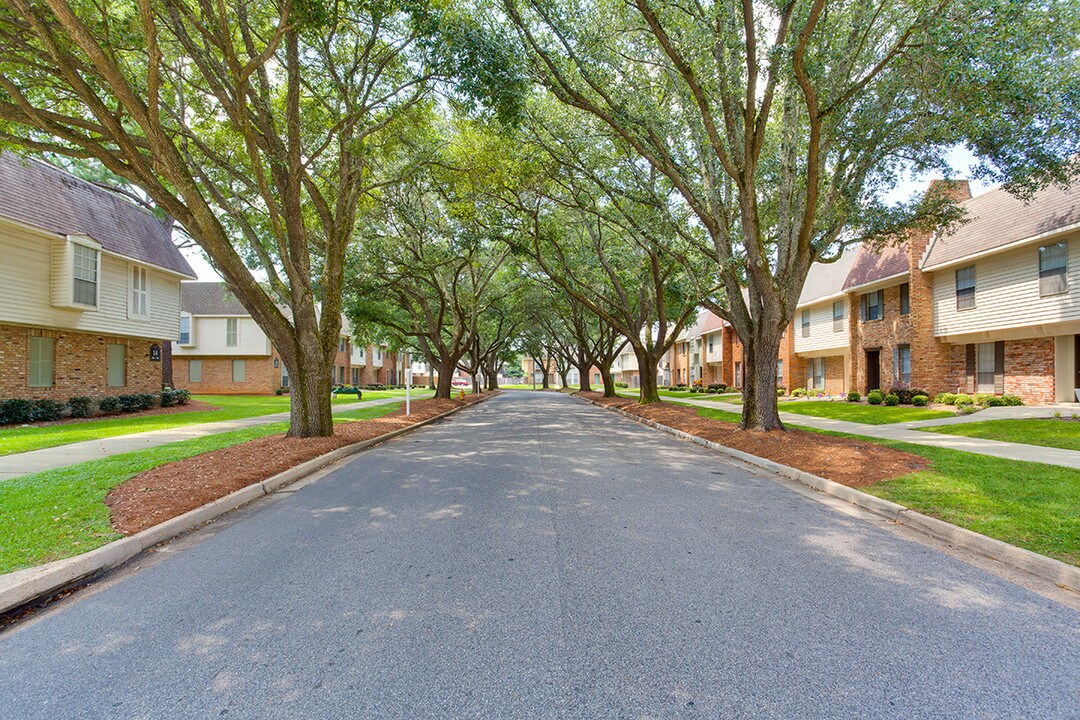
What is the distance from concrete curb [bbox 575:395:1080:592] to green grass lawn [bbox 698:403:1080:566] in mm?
152

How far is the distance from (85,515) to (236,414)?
14695 millimetres

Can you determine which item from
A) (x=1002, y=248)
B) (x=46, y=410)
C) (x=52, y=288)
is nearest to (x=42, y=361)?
(x=46, y=410)

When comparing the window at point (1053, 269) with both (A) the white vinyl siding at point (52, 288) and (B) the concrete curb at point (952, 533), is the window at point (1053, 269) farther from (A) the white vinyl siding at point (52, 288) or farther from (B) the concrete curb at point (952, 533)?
(A) the white vinyl siding at point (52, 288)

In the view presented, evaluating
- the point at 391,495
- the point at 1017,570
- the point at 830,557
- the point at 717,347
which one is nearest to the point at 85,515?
the point at 391,495

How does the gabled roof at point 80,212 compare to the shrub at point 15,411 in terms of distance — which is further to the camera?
the gabled roof at point 80,212

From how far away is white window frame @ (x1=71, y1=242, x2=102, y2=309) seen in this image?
16.9 metres

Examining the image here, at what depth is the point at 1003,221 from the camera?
1770cm

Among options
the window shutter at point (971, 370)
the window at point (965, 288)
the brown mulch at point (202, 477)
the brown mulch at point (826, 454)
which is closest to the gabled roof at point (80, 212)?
the brown mulch at point (202, 477)

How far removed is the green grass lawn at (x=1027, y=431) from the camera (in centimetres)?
1073

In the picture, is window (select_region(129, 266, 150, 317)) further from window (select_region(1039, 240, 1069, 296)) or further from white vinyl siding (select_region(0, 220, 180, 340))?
window (select_region(1039, 240, 1069, 296))

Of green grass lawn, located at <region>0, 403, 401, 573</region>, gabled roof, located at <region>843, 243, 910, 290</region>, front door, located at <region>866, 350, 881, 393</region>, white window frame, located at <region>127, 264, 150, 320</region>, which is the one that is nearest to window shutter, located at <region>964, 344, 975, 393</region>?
gabled roof, located at <region>843, 243, 910, 290</region>

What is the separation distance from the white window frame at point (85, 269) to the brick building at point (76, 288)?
32 millimetres

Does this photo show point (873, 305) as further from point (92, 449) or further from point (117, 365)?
point (117, 365)

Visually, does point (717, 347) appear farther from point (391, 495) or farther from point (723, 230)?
point (391, 495)
